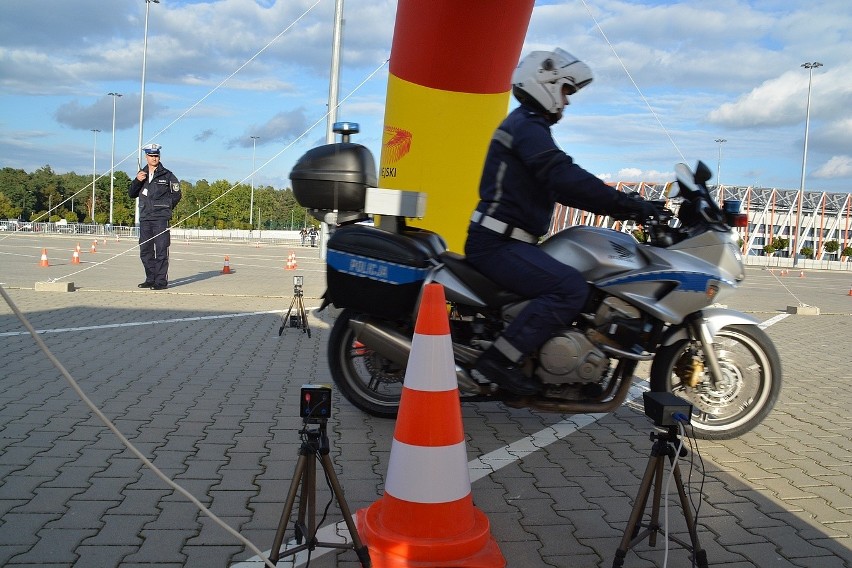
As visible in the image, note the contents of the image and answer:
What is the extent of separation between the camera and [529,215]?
14.9 ft

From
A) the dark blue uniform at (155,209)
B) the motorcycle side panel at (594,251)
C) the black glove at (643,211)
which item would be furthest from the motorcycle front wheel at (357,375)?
the dark blue uniform at (155,209)

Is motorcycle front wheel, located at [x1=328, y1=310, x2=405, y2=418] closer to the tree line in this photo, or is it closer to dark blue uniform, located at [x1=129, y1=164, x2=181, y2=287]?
dark blue uniform, located at [x1=129, y1=164, x2=181, y2=287]

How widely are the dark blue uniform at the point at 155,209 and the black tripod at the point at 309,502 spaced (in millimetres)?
10370

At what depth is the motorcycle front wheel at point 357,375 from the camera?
522 centimetres

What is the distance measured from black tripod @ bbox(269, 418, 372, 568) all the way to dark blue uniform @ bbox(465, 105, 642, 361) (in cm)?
168

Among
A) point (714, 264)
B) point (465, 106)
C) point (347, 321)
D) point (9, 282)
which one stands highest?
point (465, 106)

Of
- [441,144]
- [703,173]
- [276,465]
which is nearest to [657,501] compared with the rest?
[276,465]

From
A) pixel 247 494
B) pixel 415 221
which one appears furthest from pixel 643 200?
pixel 415 221

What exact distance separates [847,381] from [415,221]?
14.2 feet

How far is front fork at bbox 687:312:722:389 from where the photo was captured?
4719 millimetres

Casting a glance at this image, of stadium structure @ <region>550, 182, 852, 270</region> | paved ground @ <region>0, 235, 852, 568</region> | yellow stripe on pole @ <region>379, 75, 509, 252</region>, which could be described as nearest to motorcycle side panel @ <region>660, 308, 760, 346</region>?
paved ground @ <region>0, 235, 852, 568</region>

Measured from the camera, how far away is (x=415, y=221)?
740cm

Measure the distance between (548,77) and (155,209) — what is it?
31.9 feet

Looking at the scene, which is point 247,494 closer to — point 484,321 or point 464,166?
point 484,321
